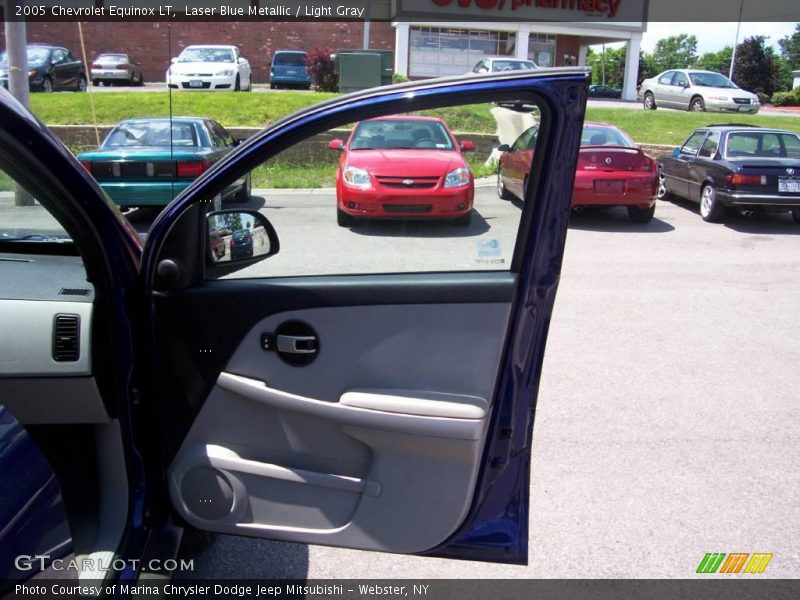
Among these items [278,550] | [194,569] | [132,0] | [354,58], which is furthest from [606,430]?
[132,0]

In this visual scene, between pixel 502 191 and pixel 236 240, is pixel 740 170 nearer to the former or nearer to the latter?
pixel 502 191

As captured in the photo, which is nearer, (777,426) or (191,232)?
(191,232)

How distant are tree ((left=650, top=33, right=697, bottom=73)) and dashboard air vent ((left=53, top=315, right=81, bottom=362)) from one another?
80.8 m

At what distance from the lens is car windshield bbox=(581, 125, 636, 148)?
11713 millimetres

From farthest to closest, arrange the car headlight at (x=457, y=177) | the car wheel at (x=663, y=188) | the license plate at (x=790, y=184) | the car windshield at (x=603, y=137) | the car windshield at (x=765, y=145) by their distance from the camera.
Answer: the car wheel at (x=663, y=188) < the car windshield at (x=603, y=137) < the car windshield at (x=765, y=145) < the license plate at (x=790, y=184) < the car headlight at (x=457, y=177)

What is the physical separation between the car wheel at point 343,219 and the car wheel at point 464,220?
1.18 ft

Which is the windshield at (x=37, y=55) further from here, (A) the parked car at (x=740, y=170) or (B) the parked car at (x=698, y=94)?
(B) the parked car at (x=698, y=94)

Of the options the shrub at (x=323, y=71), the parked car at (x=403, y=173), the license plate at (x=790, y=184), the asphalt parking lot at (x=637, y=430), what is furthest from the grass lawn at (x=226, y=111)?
the parked car at (x=403, y=173)

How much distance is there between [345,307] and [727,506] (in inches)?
94.0

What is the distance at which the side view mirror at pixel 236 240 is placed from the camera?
2.35 metres

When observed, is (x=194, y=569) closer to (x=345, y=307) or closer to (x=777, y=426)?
(x=345, y=307)

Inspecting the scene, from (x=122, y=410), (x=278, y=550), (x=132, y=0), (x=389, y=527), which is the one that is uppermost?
(x=132, y=0)

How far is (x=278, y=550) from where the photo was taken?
3.17 metres

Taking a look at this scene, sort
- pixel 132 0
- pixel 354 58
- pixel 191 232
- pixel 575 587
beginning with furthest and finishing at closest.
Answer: pixel 132 0, pixel 354 58, pixel 575 587, pixel 191 232
